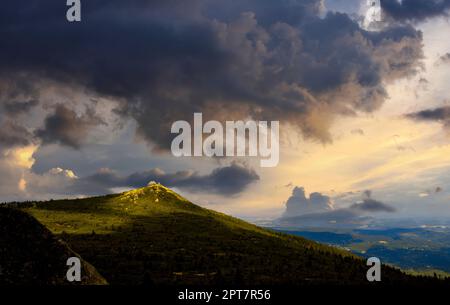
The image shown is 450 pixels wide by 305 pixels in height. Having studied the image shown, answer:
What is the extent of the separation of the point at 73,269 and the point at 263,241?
7262 centimetres

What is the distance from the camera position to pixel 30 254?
31609 millimetres

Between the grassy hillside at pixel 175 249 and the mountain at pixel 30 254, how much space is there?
31.1ft

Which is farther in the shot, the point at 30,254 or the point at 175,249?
the point at 175,249

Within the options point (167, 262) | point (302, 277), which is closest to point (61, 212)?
point (167, 262)

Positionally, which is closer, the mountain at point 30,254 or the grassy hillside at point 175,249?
the mountain at point 30,254

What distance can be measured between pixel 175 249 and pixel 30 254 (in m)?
45.1

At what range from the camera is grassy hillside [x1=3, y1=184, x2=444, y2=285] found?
53.9 meters

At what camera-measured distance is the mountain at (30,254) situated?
30.1 m

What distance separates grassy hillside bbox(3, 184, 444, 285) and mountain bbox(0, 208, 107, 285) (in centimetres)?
949

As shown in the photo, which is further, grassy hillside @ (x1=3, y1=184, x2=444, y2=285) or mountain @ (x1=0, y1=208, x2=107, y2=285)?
grassy hillside @ (x1=3, y1=184, x2=444, y2=285)

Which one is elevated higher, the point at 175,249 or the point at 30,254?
the point at 30,254

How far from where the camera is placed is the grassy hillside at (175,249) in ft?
177
